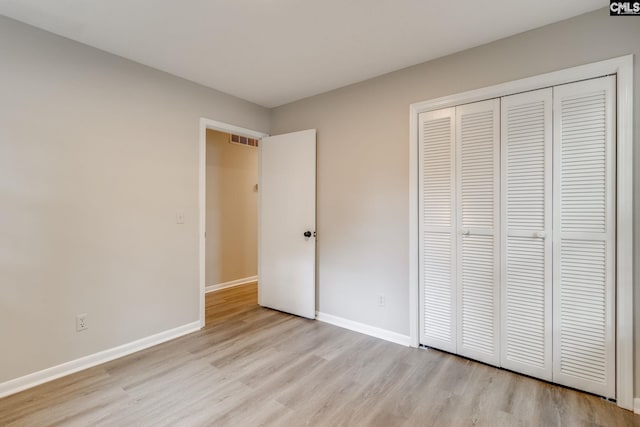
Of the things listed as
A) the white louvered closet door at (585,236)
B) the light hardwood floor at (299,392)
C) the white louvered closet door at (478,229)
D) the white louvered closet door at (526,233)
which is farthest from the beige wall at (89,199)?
the white louvered closet door at (585,236)

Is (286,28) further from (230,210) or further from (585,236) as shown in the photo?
(230,210)

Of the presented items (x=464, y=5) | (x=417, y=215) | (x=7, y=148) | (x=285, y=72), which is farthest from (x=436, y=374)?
(x=7, y=148)

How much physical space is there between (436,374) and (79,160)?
318 cm

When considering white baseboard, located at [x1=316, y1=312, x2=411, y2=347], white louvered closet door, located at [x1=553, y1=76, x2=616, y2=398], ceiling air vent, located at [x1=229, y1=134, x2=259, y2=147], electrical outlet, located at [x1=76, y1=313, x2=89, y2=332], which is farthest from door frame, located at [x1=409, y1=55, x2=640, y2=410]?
ceiling air vent, located at [x1=229, y1=134, x2=259, y2=147]

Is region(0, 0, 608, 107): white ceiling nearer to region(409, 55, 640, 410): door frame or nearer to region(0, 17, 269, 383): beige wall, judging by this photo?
region(0, 17, 269, 383): beige wall

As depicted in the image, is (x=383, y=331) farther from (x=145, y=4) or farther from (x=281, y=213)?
(x=145, y=4)

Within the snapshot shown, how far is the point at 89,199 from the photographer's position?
2293 mm

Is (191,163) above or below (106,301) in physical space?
above

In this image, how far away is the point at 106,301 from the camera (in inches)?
93.9

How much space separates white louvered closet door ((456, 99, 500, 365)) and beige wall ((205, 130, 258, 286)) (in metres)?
3.38

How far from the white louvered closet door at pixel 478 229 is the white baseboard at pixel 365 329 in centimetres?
49

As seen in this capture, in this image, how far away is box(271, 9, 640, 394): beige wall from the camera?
6.54 ft

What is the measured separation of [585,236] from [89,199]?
3604 mm

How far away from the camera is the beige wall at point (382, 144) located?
1.99 meters
